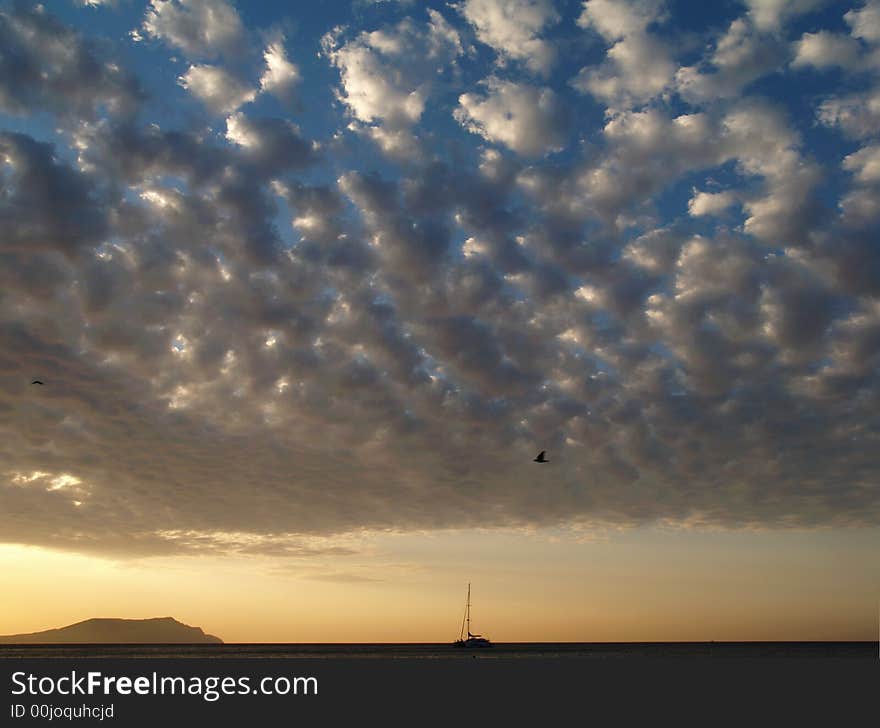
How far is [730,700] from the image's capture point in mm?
54469

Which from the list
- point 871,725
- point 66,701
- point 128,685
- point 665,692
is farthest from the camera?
point 128,685

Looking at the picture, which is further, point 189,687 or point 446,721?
point 189,687

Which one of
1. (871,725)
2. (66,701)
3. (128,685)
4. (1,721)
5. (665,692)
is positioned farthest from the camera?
(128,685)

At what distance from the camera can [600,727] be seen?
144 ft

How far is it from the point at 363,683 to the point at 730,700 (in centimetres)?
3043

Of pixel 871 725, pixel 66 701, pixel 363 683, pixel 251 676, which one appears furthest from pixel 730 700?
pixel 66 701

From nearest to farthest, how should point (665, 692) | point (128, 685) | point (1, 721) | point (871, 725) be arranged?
1. point (871, 725)
2. point (1, 721)
3. point (665, 692)
4. point (128, 685)

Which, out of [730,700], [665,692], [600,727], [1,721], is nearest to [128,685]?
[1,721]

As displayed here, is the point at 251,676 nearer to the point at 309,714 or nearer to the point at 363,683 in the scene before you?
the point at 363,683

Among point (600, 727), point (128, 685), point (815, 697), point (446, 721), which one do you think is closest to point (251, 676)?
point (128, 685)

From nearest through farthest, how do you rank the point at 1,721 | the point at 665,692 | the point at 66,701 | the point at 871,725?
1. the point at 871,725
2. the point at 1,721
3. the point at 66,701
4. the point at 665,692

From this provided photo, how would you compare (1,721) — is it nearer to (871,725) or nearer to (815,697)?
(871,725)

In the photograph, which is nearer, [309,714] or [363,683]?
[309,714]

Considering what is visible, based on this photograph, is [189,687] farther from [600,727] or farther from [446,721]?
[600,727]
